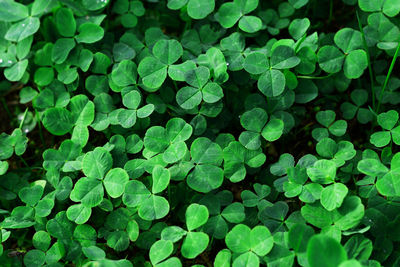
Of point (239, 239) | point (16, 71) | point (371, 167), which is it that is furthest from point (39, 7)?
point (371, 167)

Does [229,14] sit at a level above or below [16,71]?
above

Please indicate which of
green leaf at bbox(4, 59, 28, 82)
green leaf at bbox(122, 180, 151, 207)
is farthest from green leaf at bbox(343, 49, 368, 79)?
green leaf at bbox(4, 59, 28, 82)

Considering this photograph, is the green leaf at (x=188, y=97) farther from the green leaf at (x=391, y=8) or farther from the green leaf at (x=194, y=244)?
the green leaf at (x=391, y=8)

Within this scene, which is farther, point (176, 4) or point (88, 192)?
point (176, 4)

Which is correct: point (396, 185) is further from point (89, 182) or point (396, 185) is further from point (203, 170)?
point (89, 182)

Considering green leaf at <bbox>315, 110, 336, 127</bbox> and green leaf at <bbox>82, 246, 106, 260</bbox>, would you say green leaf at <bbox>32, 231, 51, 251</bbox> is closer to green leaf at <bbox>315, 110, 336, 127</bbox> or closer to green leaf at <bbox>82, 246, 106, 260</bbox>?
green leaf at <bbox>82, 246, 106, 260</bbox>

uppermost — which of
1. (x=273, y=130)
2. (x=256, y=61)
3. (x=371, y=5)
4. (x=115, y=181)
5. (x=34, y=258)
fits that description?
(x=371, y=5)

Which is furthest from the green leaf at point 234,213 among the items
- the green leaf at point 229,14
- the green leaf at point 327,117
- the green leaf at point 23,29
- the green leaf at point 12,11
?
the green leaf at point 12,11

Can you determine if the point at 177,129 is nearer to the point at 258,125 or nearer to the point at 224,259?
the point at 258,125
